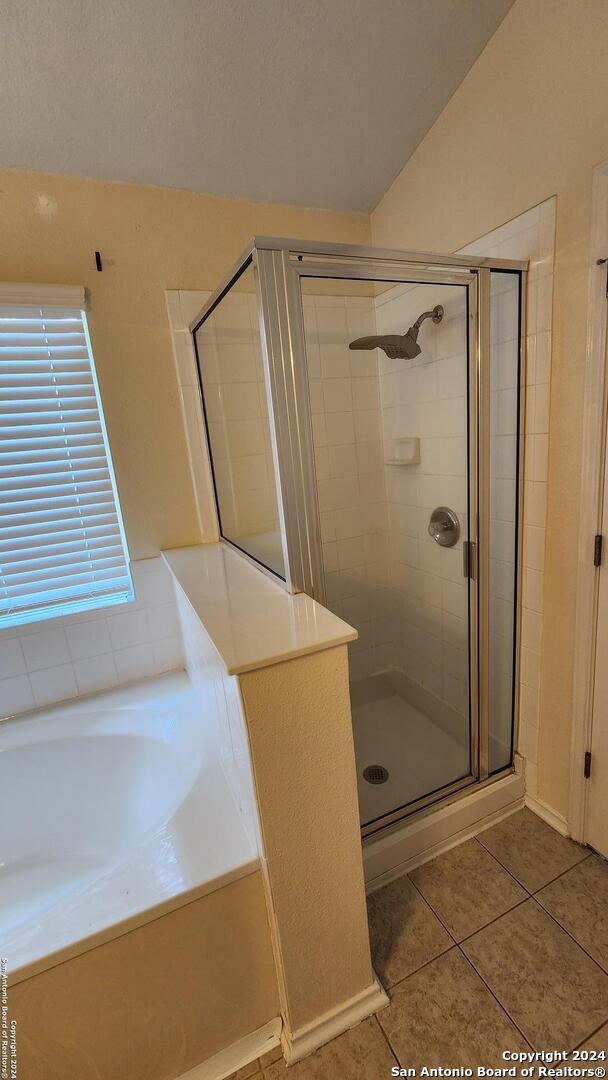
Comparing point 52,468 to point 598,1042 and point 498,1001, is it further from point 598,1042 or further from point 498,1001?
point 598,1042

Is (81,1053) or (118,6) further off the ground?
(118,6)

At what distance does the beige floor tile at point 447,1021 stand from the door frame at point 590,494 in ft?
1.97

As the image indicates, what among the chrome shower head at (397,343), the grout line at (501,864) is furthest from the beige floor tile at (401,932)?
the chrome shower head at (397,343)

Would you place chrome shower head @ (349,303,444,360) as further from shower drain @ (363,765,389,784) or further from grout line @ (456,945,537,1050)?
grout line @ (456,945,537,1050)

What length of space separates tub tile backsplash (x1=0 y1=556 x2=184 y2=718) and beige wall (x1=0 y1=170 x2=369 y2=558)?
7.9 inches

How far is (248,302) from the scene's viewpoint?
113 cm

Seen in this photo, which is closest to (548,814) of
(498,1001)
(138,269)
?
(498,1001)

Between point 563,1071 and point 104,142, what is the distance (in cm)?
260

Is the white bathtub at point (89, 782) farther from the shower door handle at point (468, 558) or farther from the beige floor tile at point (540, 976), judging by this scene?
the shower door handle at point (468, 558)

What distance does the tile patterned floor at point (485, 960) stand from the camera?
0.99 m

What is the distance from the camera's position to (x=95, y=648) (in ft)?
5.50

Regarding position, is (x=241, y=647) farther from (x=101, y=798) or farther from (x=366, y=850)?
(x=101, y=798)

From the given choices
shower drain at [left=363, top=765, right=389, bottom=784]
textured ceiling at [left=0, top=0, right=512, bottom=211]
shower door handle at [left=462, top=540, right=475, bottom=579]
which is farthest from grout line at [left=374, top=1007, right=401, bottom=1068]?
textured ceiling at [left=0, top=0, right=512, bottom=211]

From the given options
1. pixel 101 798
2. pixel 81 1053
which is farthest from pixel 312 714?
pixel 101 798
